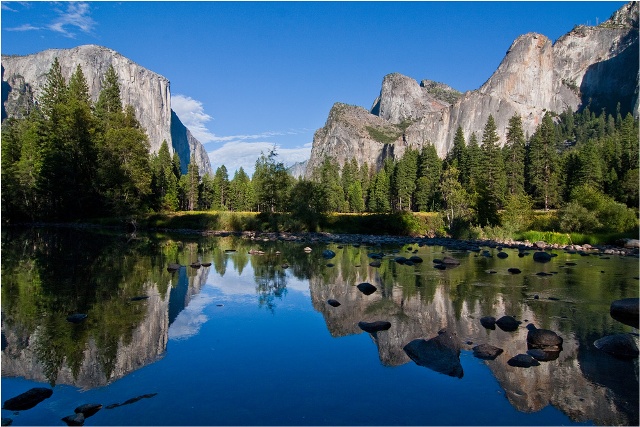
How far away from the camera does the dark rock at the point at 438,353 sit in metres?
6.64

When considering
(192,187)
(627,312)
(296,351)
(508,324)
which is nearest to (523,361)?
(508,324)

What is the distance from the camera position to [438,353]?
713 cm

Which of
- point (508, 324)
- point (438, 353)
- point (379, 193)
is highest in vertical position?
point (379, 193)

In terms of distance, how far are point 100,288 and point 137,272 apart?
3.34 metres

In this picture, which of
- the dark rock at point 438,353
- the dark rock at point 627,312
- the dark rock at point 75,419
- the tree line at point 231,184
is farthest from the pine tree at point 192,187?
the dark rock at point 75,419

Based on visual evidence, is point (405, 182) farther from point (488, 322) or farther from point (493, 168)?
point (488, 322)

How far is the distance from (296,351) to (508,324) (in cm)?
474

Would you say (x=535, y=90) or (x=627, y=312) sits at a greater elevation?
(x=535, y=90)

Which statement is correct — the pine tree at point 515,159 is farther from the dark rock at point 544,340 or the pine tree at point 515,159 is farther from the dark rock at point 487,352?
the dark rock at point 487,352

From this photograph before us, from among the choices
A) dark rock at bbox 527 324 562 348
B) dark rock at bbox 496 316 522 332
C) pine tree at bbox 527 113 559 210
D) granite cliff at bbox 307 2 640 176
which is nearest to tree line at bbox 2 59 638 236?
pine tree at bbox 527 113 559 210

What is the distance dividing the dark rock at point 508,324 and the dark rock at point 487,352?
148 centimetres

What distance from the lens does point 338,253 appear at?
24.1 m

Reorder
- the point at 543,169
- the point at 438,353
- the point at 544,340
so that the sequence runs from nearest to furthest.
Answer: the point at 438,353 → the point at 544,340 → the point at 543,169

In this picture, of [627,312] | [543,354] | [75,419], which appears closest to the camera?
[75,419]
